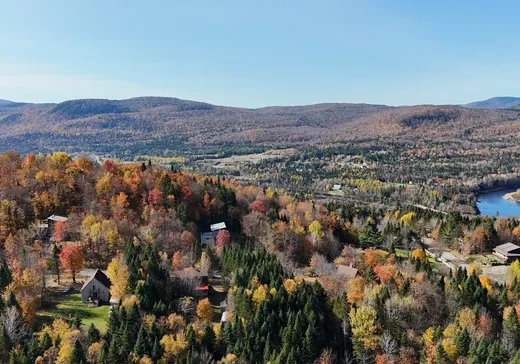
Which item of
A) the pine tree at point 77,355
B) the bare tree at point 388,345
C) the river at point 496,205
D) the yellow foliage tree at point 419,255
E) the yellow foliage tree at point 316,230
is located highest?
the yellow foliage tree at point 316,230

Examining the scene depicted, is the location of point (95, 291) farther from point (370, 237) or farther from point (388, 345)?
point (370, 237)

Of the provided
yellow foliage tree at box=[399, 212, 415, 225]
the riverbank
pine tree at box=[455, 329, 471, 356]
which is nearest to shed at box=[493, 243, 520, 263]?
yellow foliage tree at box=[399, 212, 415, 225]

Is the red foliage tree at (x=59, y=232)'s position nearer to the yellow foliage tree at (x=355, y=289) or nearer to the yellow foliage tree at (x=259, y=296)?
the yellow foliage tree at (x=259, y=296)

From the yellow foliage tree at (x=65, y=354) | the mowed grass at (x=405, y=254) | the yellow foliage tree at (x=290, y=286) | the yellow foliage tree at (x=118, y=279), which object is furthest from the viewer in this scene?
the mowed grass at (x=405, y=254)

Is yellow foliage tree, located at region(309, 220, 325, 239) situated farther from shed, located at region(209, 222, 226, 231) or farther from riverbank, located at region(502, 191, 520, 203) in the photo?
riverbank, located at region(502, 191, 520, 203)

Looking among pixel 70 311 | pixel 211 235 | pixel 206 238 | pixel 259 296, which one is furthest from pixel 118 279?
pixel 211 235

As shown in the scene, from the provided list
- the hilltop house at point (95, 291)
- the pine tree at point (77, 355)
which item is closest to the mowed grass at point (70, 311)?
the hilltop house at point (95, 291)
